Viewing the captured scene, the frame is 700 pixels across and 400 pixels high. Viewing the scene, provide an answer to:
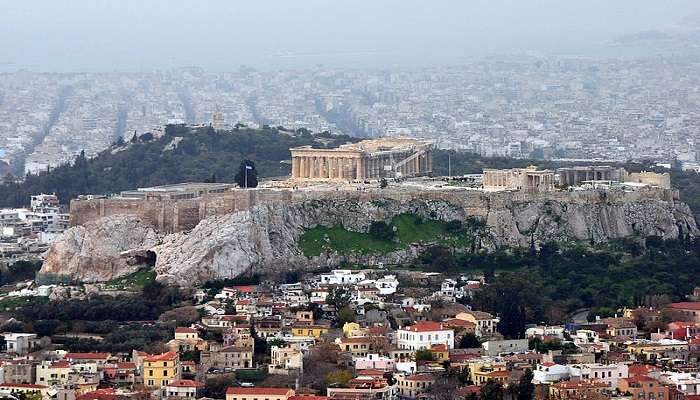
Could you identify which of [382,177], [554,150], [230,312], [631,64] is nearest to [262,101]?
[631,64]

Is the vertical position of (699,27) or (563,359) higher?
(699,27)

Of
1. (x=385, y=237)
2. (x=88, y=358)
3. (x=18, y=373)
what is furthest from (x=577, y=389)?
(x=385, y=237)

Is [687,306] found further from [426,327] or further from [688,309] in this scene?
[426,327]

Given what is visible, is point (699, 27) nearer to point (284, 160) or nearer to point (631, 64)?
point (631, 64)

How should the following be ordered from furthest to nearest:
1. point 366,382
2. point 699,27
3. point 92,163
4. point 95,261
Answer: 1. point 699,27
2. point 92,163
3. point 95,261
4. point 366,382

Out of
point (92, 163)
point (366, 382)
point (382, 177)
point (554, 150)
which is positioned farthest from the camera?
point (554, 150)

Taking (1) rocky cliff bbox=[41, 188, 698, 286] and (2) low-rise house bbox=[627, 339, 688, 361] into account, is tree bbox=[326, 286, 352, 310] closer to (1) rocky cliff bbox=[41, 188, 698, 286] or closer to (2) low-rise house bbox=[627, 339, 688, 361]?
(1) rocky cliff bbox=[41, 188, 698, 286]

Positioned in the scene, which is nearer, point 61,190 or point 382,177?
point 382,177
